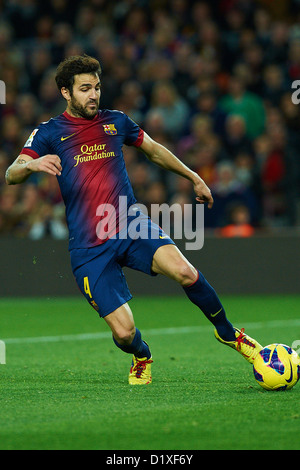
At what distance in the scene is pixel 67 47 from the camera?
55.5 feet

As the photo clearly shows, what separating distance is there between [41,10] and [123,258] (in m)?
12.6

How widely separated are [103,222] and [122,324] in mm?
737

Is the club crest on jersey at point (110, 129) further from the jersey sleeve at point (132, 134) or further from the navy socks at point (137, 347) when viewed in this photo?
the navy socks at point (137, 347)

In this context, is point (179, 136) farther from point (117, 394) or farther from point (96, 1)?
point (117, 394)

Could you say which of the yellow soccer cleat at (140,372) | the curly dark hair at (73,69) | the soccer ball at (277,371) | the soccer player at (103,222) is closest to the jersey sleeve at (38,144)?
the soccer player at (103,222)

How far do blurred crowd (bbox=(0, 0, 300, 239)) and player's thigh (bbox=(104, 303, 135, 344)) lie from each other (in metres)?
7.08

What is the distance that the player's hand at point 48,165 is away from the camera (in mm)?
5855

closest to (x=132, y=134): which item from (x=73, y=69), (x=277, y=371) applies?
(x=73, y=69)

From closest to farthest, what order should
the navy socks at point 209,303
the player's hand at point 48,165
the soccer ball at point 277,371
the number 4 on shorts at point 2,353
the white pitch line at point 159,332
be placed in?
the player's hand at point 48,165 < the soccer ball at point 277,371 < the navy socks at point 209,303 < the number 4 on shorts at point 2,353 < the white pitch line at point 159,332

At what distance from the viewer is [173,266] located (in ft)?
20.6

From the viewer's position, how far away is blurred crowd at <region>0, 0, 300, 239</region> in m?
13.8

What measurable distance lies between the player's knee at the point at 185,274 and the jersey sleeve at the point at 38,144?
1.26 metres

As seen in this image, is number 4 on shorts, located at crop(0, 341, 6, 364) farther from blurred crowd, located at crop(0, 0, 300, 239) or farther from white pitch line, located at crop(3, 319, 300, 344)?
blurred crowd, located at crop(0, 0, 300, 239)
